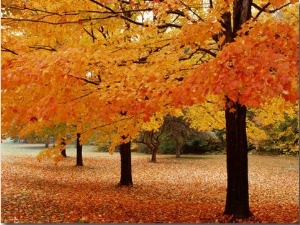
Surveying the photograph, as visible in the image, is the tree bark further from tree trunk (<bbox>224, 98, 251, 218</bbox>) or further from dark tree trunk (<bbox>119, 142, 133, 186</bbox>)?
dark tree trunk (<bbox>119, 142, 133, 186</bbox>)

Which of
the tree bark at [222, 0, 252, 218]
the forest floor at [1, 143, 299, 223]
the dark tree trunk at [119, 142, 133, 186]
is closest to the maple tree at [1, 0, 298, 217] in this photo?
the tree bark at [222, 0, 252, 218]

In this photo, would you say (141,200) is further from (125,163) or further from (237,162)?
(237,162)

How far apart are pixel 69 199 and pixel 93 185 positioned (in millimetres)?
3872

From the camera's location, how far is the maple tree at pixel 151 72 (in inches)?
185

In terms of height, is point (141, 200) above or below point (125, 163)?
below

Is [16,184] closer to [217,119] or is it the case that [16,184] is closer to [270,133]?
[217,119]

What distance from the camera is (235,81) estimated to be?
458 centimetres

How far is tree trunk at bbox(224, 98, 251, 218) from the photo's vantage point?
762cm

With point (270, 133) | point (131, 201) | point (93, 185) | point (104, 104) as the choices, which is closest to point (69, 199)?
point (131, 201)

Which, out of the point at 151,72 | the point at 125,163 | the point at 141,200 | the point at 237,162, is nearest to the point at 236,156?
the point at 237,162

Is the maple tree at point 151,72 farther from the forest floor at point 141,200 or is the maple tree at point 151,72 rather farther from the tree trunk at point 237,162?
the forest floor at point 141,200

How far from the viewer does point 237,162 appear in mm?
7645

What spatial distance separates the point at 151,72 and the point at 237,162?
3009mm

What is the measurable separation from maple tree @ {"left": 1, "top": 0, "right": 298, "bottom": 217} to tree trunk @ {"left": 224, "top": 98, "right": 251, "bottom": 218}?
22mm
